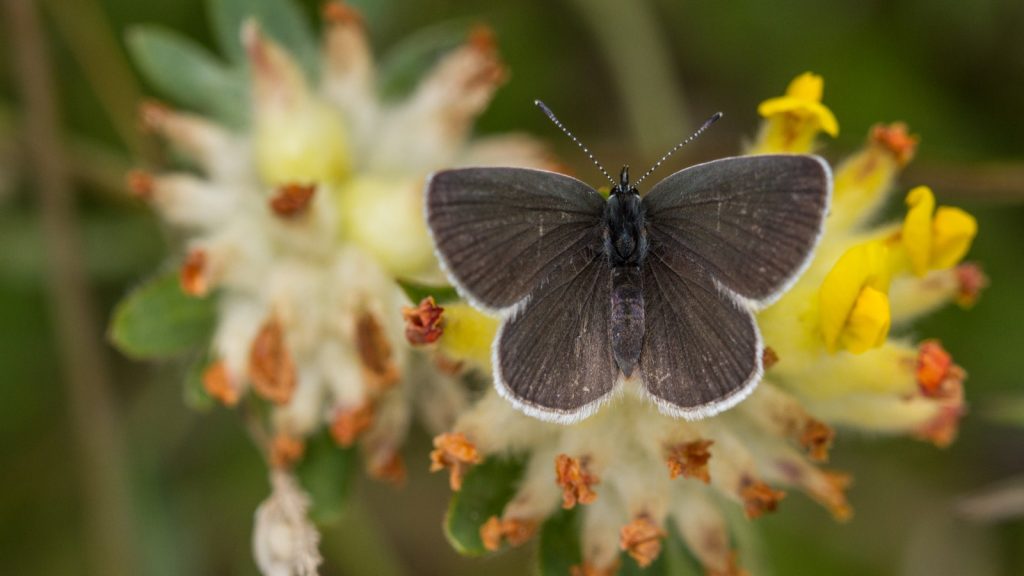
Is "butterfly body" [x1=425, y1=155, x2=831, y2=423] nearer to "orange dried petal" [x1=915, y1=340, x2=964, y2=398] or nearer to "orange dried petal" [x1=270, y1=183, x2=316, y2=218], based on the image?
"orange dried petal" [x1=915, y1=340, x2=964, y2=398]

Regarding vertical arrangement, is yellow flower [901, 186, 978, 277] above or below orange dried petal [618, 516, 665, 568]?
above

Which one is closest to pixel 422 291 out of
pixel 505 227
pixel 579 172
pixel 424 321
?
pixel 424 321

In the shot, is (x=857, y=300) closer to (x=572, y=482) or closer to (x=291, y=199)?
(x=572, y=482)

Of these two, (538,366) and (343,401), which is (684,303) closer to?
(538,366)

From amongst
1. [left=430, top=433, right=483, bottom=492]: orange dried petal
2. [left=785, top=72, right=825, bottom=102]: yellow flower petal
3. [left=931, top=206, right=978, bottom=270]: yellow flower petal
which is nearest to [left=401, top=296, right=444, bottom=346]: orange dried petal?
[left=430, top=433, right=483, bottom=492]: orange dried petal

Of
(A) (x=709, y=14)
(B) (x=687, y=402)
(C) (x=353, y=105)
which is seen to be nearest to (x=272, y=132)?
(C) (x=353, y=105)
